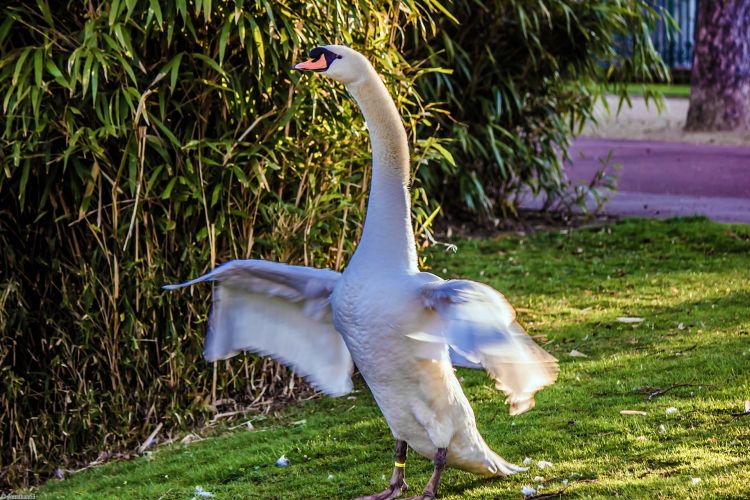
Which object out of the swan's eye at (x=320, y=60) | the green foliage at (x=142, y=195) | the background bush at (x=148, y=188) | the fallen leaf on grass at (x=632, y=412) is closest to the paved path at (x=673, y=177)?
the background bush at (x=148, y=188)

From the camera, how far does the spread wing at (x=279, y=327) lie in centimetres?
410

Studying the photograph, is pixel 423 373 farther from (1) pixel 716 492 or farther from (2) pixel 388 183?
(1) pixel 716 492

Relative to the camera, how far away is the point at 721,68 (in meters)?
14.7

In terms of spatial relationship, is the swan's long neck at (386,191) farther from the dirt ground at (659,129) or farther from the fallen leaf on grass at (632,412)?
the dirt ground at (659,129)

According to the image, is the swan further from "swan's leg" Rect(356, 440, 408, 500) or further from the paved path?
the paved path

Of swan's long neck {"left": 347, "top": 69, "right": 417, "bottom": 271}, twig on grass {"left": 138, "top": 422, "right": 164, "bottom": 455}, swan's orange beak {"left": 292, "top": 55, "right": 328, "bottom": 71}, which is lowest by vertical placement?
twig on grass {"left": 138, "top": 422, "right": 164, "bottom": 455}

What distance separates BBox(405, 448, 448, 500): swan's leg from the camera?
149 inches

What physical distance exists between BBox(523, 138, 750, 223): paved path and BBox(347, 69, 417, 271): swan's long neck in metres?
5.97

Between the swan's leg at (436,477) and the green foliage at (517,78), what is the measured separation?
14.8ft

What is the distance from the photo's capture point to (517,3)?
8.32 m

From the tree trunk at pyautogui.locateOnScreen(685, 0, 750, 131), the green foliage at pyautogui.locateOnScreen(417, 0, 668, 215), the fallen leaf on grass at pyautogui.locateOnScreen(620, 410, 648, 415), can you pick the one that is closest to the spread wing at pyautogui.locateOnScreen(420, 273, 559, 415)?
the fallen leaf on grass at pyautogui.locateOnScreen(620, 410, 648, 415)

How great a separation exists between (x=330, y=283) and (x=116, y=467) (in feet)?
5.75

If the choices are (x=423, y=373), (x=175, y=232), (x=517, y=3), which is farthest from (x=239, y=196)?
(x=517, y=3)

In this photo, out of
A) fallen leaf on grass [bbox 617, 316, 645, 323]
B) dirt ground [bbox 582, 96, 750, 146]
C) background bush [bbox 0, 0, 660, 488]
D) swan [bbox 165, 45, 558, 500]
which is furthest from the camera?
dirt ground [bbox 582, 96, 750, 146]
